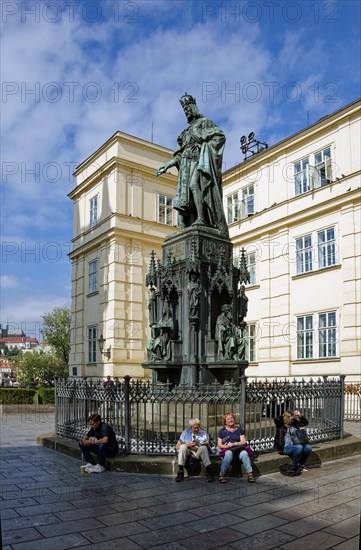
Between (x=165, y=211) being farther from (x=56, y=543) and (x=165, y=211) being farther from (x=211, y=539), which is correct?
(x=56, y=543)

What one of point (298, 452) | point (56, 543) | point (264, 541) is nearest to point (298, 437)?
point (298, 452)

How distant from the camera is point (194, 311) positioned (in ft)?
33.6

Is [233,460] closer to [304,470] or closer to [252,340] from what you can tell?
[304,470]

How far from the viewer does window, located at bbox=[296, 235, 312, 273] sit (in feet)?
79.1

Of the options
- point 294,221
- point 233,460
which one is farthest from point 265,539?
point 294,221

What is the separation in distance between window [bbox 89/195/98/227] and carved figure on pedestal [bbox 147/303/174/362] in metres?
20.5

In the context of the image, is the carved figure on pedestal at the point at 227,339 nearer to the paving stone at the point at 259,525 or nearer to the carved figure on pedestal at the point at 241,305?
the carved figure on pedestal at the point at 241,305

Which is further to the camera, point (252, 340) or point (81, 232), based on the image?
point (81, 232)

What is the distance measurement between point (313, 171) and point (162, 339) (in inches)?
663

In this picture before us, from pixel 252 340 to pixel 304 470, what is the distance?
59.2 ft

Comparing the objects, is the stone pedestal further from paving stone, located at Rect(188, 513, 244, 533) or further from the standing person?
paving stone, located at Rect(188, 513, 244, 533)

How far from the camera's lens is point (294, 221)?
25.0 metres

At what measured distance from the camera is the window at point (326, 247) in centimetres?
2281

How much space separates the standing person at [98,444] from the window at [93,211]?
22.6m
